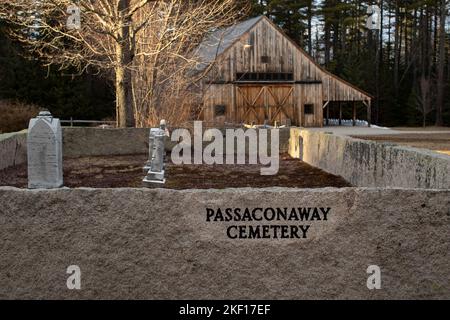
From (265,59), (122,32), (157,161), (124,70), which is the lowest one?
(157,161)

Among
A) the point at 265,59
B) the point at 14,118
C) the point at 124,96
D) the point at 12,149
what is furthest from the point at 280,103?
the point at 12,149

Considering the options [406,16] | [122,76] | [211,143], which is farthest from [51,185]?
[406,16]

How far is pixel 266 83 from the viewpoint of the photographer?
34469 mm

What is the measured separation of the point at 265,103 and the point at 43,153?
87.6 ft

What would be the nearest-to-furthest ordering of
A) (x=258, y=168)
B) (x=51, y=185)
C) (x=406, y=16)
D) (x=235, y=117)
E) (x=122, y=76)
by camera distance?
(x=51, y=185), (x=258, y=168), (x=122, y=76), (x=235, y=117), (x=406, y=16)

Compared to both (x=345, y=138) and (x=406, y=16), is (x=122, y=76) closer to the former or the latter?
(x=345, y=138)

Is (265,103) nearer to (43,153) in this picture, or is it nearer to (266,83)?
(266,83)

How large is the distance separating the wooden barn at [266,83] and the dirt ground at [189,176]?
794 inches

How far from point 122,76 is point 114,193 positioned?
14.5 metres

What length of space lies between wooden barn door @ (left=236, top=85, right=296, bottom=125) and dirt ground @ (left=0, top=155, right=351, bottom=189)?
2072cm

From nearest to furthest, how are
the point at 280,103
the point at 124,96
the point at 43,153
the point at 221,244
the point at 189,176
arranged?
the point at 221,244, the point at 43,153, the point at 189,176, the point at 124,96, the point at 280,103

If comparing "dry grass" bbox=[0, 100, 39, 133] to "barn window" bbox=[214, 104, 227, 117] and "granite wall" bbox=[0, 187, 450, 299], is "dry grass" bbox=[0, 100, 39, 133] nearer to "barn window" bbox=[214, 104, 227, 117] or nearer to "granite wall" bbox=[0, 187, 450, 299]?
"barn window" bbox=[214, 104, 227, 117]

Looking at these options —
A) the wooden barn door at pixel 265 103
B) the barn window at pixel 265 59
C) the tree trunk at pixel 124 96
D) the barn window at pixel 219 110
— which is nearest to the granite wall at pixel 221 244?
the tree trunk at pixel 124 96

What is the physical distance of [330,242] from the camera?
13.7 feet
